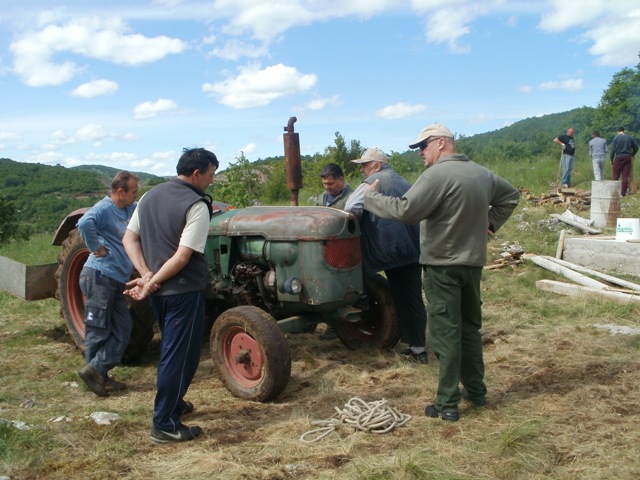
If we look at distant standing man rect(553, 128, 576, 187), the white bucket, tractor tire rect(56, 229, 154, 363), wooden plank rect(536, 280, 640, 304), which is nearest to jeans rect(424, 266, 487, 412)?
tractor tire rect(56, 229, 154, 363)

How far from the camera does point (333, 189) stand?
18.4 feet

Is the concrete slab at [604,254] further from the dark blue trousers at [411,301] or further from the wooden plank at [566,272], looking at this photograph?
the dark blue trousers at [411,301]

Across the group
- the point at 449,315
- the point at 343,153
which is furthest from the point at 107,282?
the point at 343,153

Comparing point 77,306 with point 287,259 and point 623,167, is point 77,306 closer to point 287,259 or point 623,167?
point 287,259

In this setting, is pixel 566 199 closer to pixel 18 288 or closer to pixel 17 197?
pixel 18 288

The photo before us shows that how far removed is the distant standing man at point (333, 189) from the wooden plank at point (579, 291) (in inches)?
117

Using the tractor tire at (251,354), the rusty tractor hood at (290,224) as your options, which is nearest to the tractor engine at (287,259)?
the rusty tractor hood at (290,224)

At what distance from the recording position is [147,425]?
153 inches

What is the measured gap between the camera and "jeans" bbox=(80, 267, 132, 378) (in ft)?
15.3

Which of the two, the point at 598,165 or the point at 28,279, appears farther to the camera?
the point at 598,165

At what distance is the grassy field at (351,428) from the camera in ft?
10.3

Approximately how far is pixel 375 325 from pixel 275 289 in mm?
1134

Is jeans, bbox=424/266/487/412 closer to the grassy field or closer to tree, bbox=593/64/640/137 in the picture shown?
the grassy field

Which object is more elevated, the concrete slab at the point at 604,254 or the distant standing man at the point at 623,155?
the distant standing man at the point at 623,155
